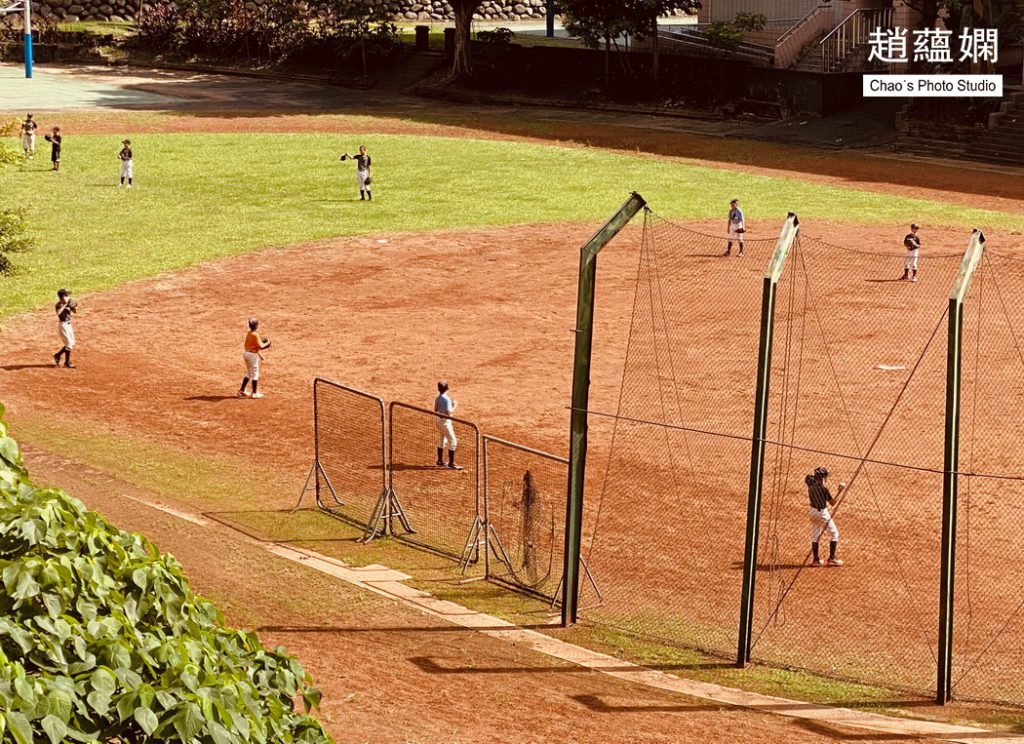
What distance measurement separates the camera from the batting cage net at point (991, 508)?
16.8 m

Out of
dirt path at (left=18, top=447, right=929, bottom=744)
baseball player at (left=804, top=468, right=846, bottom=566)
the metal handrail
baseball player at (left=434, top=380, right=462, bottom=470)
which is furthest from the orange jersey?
the metal handrail

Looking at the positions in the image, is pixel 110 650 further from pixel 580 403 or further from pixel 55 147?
pixel 55 147

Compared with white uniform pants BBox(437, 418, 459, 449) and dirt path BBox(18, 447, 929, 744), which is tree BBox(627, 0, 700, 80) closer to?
white uniform pants BBox(437, 418, 459, 449)

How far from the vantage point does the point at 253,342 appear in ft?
89.0

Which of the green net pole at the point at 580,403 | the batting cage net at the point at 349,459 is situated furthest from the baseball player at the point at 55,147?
the green net pole at the point at 580,403

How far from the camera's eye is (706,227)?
139ft

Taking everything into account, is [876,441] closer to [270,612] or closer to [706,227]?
[270,612]

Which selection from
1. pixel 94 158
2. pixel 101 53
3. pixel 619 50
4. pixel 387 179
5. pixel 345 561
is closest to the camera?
pixel 345 561

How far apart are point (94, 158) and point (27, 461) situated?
3254 cm

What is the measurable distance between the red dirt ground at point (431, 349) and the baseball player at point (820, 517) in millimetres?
482

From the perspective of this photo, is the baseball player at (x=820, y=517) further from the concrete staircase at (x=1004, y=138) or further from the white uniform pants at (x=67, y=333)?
the concrete staircase at (x=1004, y=138)

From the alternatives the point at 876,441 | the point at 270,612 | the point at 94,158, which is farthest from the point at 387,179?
the point at 270,612

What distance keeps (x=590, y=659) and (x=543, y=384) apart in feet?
40.0

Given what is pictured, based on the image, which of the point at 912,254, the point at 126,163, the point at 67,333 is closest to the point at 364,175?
the point at 126,163
